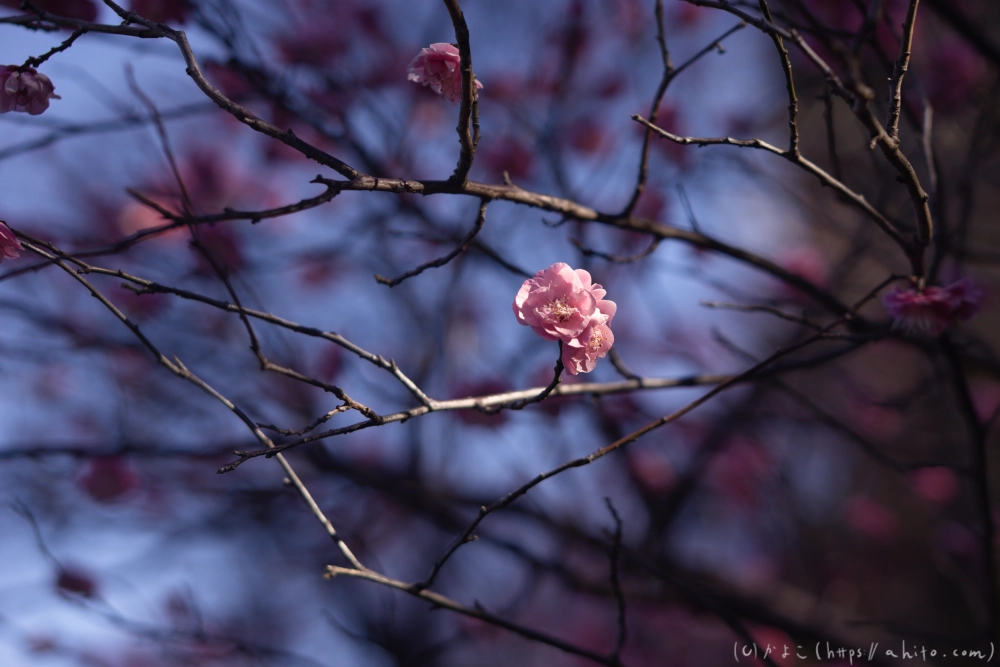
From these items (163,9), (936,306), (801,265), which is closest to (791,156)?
(936,306)

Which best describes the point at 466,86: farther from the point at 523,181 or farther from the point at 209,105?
the point at 523,181

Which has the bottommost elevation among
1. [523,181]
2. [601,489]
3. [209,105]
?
[209,105]

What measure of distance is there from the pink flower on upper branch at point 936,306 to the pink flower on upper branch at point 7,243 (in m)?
1.88

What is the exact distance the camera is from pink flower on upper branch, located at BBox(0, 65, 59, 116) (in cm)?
115

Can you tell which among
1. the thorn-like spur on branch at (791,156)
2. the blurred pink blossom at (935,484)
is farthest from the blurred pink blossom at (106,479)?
the blurred pink blossom at (935,484)

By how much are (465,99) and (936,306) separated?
116cm

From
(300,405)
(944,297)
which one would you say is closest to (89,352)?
(300,405)

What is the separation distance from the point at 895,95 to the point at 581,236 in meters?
1.87

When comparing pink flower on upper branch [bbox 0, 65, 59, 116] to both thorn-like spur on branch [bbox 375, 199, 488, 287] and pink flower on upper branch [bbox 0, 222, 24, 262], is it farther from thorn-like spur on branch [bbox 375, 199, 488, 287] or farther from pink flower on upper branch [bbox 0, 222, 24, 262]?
thorn-like spur on branch [bbox 375, 199, 488, 287]

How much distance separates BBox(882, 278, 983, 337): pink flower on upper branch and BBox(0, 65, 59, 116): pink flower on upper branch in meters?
1.91

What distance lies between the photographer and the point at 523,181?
327 centimetres

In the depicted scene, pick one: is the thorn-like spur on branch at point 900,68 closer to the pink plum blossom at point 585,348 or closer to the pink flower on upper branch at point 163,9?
the pink plum blossom at point 585,348

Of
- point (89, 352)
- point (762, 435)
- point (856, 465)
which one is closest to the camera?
point (89, 352)

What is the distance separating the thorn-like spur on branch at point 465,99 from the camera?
962 mm
